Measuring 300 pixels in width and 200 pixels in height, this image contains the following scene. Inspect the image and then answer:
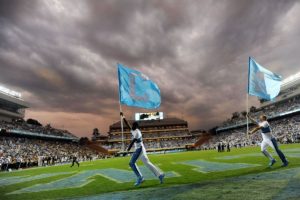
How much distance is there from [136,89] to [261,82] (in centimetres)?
967

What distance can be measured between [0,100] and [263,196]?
75.1 m

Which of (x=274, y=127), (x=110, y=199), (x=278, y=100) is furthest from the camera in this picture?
(x=278, y=100)

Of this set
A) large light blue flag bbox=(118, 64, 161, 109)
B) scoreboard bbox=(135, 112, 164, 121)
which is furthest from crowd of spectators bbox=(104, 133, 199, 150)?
large light blue flag bbox=(118, 64, 161, 109)

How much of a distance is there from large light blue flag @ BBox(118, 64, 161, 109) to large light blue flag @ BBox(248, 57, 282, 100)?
6.80m

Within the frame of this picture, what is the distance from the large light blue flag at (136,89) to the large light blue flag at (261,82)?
6.80 metres

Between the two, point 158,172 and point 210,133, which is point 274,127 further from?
point 158,172

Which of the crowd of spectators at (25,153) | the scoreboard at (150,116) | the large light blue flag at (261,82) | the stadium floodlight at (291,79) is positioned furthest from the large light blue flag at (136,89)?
the scoreboard at (150,116)

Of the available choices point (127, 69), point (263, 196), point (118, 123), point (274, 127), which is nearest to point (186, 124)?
point (118, 123)

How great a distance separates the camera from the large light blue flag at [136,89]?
42.8 feet

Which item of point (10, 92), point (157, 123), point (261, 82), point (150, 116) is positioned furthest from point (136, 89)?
point (157, 123)

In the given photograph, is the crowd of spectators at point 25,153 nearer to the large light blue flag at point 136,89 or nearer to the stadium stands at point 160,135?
the large light blue flag at point 136,89

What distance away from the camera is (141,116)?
11644 centimetres

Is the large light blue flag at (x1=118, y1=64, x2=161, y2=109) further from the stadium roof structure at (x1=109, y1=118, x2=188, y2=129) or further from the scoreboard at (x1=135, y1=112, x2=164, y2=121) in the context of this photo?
the stadium roof structure at (x1=109, y1=118, x2=188, y2=129)

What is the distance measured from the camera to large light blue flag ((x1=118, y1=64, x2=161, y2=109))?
13047 mm
